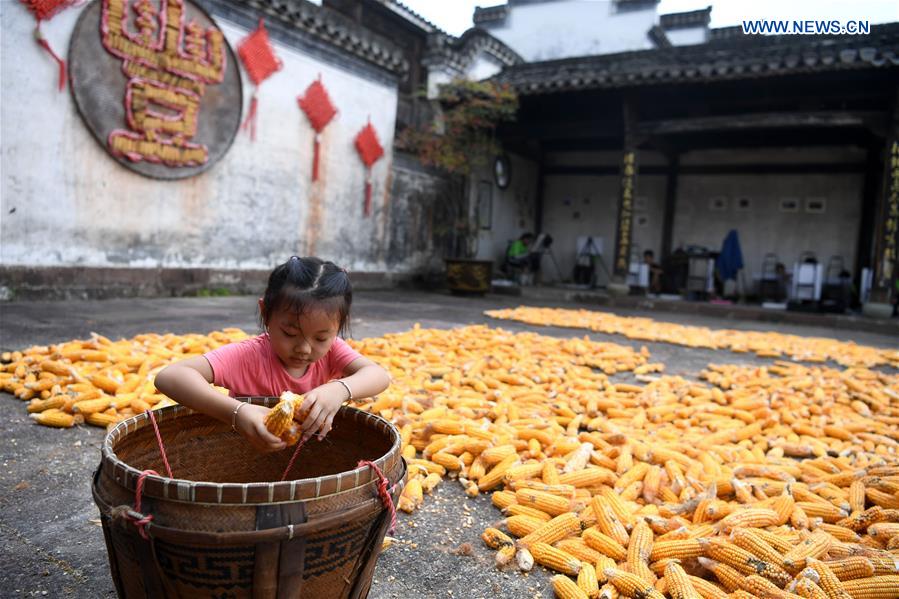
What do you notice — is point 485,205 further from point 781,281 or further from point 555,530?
point 555,530

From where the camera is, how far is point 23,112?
21.0 ft

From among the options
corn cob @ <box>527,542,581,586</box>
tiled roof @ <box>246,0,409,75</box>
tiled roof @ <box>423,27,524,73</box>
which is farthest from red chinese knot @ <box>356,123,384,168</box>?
corn cob @ <box>527,542,581,586</box>

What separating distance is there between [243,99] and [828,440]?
8.71 metres

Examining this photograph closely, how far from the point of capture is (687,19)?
60.2 ft

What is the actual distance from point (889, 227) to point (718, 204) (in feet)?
16.7

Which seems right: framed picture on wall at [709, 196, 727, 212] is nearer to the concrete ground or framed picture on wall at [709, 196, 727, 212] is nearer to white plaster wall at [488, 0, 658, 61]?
white plaster wall at [488, 0, 658, 61]

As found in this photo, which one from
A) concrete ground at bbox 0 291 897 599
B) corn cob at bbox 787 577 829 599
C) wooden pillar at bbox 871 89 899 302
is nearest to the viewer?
corn cob at bbox 787 577 829 599

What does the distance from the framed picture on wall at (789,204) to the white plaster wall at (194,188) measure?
31.1 feet

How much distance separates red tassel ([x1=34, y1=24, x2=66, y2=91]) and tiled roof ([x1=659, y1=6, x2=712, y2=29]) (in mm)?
17789

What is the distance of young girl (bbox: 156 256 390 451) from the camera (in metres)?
1.39

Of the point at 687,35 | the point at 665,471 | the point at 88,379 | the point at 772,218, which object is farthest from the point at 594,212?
the point at 88,379

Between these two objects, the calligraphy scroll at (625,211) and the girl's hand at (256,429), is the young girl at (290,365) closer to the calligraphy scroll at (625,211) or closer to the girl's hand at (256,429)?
the girl's hand at (256,429)

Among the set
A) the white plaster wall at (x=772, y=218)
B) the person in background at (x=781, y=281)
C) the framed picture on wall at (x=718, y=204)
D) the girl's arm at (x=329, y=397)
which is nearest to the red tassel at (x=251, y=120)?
the girl's arm at (x=329, y=397)

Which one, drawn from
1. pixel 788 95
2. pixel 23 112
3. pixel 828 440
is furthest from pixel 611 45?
pixel 828 440
